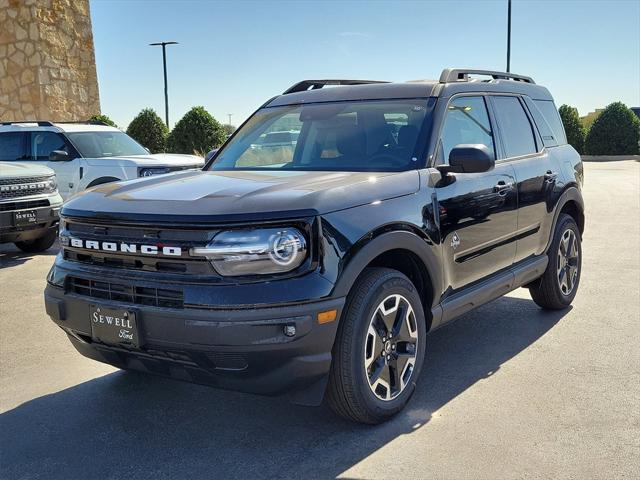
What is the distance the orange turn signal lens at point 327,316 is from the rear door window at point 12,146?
30.7 ft

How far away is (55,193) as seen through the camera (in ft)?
30.8

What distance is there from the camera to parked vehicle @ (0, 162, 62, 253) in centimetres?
864

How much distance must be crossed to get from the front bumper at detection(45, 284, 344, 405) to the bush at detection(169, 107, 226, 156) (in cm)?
1823

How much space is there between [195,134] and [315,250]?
18.7m

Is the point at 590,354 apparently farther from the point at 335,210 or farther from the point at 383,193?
the point at 335,210

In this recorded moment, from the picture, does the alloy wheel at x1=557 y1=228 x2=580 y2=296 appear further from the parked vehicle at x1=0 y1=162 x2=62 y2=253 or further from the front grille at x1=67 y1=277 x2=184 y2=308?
the parked vehicle at x1=0 y1=162 x2=62 y2=253

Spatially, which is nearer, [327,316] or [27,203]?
[327,316]

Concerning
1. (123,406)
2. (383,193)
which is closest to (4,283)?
(123,406)

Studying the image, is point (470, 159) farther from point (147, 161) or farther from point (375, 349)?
point (147, 161)

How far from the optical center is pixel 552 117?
6.12 metres

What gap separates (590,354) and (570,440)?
153 cm

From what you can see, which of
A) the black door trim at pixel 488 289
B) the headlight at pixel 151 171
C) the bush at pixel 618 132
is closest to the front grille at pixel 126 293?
the black door trim at pixel 488 289

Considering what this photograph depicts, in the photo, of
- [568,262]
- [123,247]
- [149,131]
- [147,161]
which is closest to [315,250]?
[123,247]

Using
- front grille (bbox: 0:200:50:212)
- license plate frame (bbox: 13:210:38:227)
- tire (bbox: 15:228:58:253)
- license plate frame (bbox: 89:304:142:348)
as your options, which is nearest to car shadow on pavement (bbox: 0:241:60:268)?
tire (bbox: 15:228:58:253)
